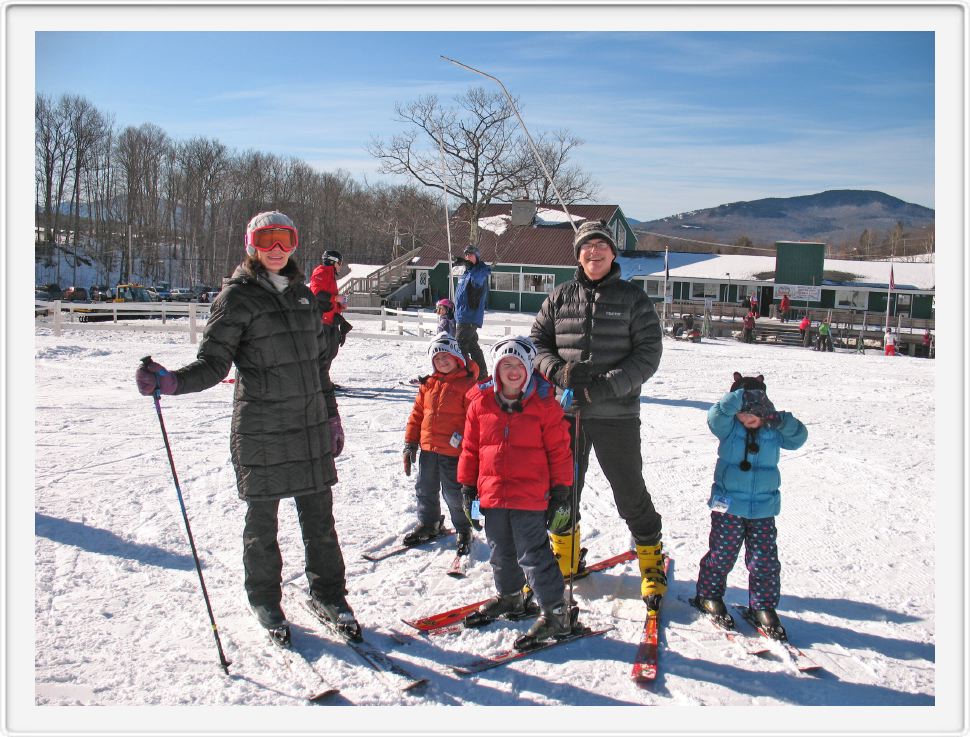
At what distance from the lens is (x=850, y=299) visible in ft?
126

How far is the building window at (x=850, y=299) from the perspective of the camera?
125 feet

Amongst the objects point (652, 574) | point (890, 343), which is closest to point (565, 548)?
point (652, 574)

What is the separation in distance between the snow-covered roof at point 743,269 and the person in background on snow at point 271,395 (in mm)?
35498

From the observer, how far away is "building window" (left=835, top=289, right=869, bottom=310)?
38.2 m

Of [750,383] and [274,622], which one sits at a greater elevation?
[750,383]

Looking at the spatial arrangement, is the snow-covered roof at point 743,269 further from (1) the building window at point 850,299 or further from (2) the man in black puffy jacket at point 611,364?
(2) the man in black puffy jacket at point 611,364

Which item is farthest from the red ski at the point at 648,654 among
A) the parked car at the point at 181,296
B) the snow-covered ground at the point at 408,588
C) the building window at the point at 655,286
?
the parked car at the point at 181,296

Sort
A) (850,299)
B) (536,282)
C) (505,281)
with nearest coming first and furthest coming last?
(536,282) < (850,299) < (505,281)

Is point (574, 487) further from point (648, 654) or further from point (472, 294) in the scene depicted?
point (472, 294)

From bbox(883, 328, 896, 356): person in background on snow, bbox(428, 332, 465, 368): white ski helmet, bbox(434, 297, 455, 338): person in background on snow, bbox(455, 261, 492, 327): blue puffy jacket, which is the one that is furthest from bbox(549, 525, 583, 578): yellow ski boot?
Result: bbox(883, 328, 896, 356): person in background on snow

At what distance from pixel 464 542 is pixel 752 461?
6.16 feet

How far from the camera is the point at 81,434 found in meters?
7.43

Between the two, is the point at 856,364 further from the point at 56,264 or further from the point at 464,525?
the point at 56,264
